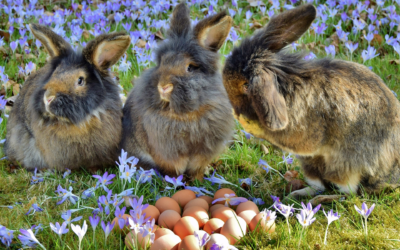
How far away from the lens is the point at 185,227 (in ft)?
8.55

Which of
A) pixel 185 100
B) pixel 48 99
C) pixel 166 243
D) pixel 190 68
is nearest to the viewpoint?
pixel 166 243

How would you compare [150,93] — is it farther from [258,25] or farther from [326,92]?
[258,25]

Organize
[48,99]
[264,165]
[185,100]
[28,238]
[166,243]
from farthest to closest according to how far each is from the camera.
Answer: [264,165]
[48,99]
[185,100]
[166,243]
[28,238]

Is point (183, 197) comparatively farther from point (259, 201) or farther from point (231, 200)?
point (259, 201)

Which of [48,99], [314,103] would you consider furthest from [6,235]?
[314,103]

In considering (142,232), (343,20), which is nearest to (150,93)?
(142,232)

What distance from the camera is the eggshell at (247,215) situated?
2730 mm

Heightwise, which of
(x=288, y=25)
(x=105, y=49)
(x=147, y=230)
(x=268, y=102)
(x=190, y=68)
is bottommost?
(x=147, y=230)

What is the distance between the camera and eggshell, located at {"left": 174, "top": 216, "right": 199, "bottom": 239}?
260 centimetres

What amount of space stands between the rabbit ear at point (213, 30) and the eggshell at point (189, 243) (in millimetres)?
1538

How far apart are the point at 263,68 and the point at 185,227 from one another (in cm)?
113

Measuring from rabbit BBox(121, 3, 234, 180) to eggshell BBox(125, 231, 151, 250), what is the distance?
0.96 meters

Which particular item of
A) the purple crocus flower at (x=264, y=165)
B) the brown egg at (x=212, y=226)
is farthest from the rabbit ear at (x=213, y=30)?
the brown egg at (x=212, y=226)

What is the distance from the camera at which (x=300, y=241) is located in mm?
2555
